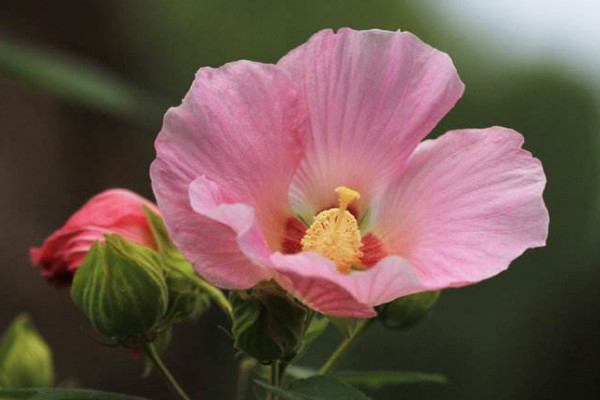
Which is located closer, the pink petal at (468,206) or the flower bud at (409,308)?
the pink petal at (468,206)

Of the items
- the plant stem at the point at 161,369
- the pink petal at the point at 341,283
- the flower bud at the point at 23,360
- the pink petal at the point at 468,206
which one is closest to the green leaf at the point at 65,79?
the flower bud at the point at 23,360

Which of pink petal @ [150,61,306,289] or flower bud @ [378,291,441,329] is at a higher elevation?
pink petal @ [150,61,306,289]

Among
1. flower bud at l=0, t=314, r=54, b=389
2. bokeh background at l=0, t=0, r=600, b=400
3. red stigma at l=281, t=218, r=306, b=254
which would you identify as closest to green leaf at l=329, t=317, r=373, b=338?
red stigma at l=281, t=218, r=306, b=254

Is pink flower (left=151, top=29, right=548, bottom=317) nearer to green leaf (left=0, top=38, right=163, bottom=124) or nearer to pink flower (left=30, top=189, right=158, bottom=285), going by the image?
pink flower (left=30, top=189, right=158, bottom=285)

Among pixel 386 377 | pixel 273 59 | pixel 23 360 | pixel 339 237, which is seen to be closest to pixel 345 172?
pixel 339 237

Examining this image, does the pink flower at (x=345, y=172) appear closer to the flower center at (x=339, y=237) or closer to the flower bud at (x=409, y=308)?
the flower center at (x=339, y=237)

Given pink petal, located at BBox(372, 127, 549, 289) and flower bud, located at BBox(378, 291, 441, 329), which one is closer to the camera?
pink petal, located at BBox(372, 127, 549, 289)
